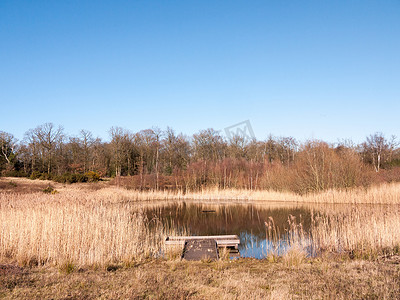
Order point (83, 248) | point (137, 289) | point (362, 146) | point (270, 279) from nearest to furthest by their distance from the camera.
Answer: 1. point (137, 289)
2. point (270, 279)
3. point (83, 248)
4. point (362, 146)

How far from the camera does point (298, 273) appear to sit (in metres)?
4.80

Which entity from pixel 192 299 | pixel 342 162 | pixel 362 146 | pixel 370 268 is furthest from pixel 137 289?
pixel 362 146

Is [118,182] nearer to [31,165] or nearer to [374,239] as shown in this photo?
[31,165]

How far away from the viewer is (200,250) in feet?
23.4

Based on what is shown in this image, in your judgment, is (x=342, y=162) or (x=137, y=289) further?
(x=342, y=162)

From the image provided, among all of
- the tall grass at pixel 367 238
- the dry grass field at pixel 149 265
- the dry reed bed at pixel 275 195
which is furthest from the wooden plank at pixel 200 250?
the dry reed bed at pixel 275 195

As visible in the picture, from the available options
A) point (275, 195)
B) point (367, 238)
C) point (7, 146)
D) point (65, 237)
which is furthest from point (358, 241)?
point (7, 146)

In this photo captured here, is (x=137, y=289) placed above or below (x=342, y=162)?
below

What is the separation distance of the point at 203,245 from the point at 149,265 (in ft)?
6.85

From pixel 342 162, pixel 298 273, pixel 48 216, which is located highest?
pixel 342 162

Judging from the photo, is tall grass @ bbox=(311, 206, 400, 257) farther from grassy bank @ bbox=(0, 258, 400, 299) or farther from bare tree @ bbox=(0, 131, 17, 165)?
bare tree @ bbox=(0, 131, 17, 165)

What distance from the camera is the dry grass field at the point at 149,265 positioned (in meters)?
3.83

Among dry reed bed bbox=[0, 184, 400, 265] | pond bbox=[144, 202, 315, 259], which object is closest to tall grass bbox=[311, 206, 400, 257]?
dry reed bed bbox=[0, 184, 400, 265]

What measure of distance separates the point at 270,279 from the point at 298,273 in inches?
24.2
